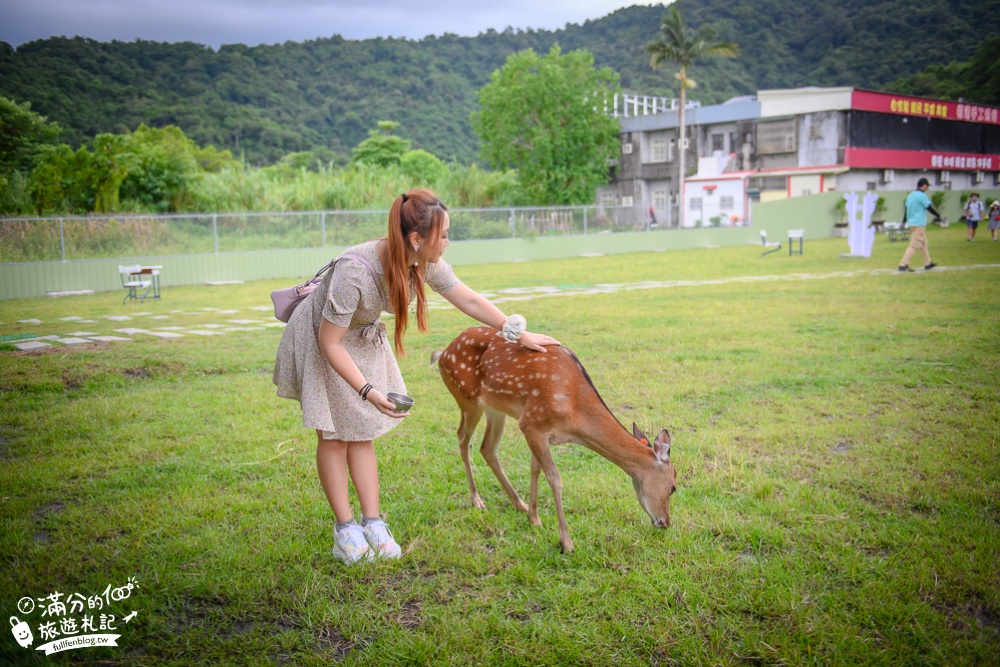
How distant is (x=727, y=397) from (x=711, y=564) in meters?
3.22

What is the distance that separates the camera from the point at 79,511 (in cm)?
421

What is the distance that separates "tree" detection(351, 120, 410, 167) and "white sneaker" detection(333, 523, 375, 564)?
179 ft

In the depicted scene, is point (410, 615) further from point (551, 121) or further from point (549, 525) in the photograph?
point (551, 121)

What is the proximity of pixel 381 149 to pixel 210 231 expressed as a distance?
126ft

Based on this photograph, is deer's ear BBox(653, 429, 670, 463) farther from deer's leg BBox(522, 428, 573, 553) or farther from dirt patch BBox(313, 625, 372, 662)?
dirt patch BBox(313, 625, 372, 662)

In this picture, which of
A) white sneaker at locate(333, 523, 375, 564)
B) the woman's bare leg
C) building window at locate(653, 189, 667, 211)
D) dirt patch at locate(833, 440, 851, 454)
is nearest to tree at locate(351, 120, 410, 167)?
building window at locate(653, 189, 667, 211)

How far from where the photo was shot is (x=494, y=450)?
439 centimetres

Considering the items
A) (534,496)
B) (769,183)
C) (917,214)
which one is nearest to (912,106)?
(769,183)

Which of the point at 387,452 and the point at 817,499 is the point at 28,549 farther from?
the point at 817,499

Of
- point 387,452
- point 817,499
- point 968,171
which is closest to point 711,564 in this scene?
point 817,499

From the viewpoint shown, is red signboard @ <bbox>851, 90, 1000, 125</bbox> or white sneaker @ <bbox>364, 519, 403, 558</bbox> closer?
white sneaker @ <bbox>364, 519, 403, 558</bbox>

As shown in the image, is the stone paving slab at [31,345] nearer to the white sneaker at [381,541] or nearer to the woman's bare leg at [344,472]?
the woman's bare leg at [344,472]

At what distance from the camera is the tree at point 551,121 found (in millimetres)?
46281

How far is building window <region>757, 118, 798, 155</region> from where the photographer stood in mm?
47656
